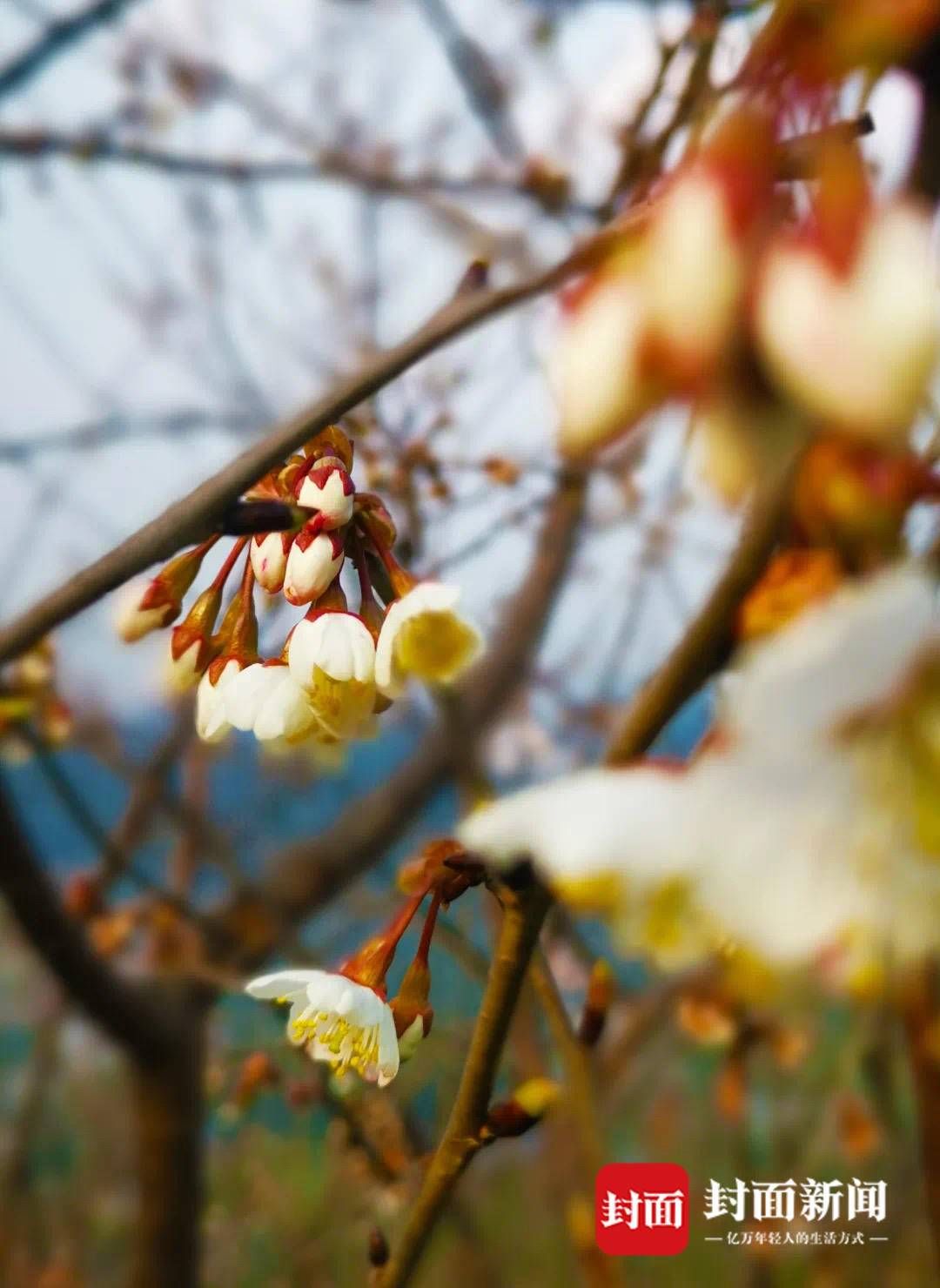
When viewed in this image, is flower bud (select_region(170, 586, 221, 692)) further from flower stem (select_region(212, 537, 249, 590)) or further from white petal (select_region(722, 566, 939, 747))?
white petal (select_region(722, 566, 939, 747))

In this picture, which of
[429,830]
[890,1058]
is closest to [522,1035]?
[890,1058]

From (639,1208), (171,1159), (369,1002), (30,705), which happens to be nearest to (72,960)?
(30,705)

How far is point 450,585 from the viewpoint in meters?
0.34

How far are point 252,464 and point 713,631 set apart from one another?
0.14 metres

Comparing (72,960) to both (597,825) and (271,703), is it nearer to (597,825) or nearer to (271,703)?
(271,703)

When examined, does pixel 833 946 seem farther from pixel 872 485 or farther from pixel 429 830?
pixel 429 830

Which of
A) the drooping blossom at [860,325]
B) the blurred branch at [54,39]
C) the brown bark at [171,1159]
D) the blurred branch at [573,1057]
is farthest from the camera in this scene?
the brown bark at [171,1159]

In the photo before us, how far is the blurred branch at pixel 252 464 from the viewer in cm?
27

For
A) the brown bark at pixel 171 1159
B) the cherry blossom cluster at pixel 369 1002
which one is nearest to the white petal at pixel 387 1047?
the cherry blossom cluster at pixel 369 1002

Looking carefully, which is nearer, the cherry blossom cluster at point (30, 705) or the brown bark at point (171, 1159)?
the cherry blossom cluster at point (30, 705)

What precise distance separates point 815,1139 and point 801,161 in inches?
52.8

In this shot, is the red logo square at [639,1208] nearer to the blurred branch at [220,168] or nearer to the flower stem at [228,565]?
the flower stem at [228,565]

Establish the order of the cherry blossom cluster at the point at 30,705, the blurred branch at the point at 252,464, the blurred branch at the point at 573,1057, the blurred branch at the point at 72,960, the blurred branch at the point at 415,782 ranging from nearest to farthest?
the blurred branch at the point at 252,464, the blurred branch at the point at 573,1057, the cherry blossom cluster at the point at 30,705, the blurred branch at the point at 72,960, the blurred branch at the point at 415,782

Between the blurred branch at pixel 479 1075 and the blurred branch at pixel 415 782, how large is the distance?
3.73 ft
